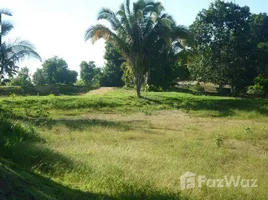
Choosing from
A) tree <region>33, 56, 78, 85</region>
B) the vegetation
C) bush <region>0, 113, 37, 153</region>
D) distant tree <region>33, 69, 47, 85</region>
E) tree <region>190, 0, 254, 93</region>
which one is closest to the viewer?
the vegetation

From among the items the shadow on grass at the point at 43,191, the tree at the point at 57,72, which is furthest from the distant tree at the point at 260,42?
the tree at the point at 57,72

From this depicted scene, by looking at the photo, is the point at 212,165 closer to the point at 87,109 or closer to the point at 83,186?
the point at 83,186

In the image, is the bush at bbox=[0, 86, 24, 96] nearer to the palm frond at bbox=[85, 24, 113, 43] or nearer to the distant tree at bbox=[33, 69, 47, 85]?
the palm frond at bbox=[85, 24, 113, 43]

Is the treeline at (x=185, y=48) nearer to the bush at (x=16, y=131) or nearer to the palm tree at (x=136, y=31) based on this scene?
the palm tree at (x=136, y=31)

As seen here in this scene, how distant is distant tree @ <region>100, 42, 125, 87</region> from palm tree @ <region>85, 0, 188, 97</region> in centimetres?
2020

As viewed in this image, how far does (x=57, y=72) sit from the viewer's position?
191 ft

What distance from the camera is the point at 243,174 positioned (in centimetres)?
507

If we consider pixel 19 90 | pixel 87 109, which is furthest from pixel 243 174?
pixel 19 90

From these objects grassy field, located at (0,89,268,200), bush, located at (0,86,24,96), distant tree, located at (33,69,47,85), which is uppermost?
distant tree, located at (33,69,47,85)

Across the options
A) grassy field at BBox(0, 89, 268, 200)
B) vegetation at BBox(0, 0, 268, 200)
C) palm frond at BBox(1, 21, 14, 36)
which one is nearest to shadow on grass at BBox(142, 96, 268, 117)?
vegetation at BBox(0, 0, 268, 200)

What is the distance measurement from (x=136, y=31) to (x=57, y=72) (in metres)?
42.5

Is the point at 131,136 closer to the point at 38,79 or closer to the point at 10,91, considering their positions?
the point at 10,91

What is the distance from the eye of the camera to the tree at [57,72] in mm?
57781

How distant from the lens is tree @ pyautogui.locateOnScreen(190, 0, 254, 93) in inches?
1133
